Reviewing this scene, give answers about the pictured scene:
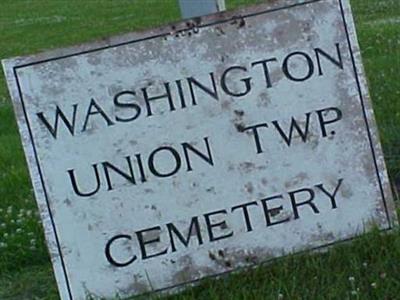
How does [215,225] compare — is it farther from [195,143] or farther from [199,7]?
[199,7]

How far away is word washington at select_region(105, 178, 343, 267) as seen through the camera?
14.3ft

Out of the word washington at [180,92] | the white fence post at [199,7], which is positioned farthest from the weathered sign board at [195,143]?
Result: the white fence post at [199,7]

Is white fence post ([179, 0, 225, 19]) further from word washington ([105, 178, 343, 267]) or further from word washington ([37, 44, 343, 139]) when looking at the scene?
word washington ([105, 178, 343, 267])

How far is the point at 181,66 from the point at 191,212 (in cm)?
54

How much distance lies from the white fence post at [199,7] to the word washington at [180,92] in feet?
2.95

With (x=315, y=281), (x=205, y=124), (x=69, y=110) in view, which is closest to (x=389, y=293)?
(x=315, y=281)

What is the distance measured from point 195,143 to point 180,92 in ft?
0.65

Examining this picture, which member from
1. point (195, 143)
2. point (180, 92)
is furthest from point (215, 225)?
point (180, 92)

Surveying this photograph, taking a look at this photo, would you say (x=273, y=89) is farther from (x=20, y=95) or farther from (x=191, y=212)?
(x=20, y=95)

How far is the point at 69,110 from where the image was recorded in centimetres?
429

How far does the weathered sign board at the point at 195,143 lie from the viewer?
169 inches

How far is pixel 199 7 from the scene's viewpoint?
5352mm

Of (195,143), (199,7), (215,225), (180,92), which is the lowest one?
(215,225)

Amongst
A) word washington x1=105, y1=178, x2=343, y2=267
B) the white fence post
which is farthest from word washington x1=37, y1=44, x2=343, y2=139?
the white fence post
